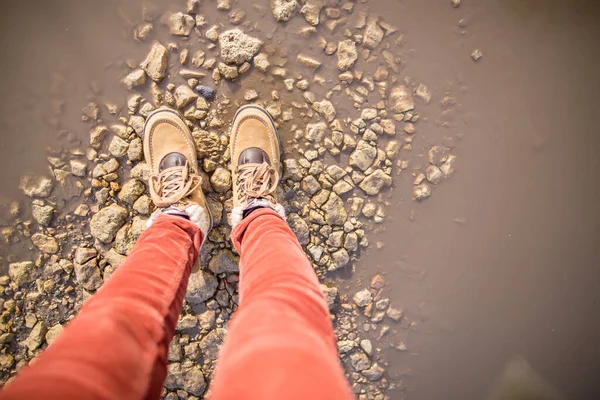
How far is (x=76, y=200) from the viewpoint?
1.37 metres

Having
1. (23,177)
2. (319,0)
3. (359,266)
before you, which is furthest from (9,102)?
(359,266)

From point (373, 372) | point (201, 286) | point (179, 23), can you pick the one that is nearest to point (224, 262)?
point (201, 286)

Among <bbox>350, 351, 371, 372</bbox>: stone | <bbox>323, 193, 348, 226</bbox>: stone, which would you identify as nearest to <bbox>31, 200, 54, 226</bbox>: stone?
<bbox>323, 193, 348, 226</bbox>: stone

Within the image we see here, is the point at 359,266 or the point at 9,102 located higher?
the point at 9,102

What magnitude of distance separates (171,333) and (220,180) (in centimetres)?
67

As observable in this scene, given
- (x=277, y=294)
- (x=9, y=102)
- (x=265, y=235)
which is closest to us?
(x=277, y=294)

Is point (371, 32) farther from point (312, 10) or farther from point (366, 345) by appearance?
point (366, 345)

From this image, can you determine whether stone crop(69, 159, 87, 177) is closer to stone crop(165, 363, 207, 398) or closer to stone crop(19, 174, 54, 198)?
stone crop(19, 174, 54, 198)

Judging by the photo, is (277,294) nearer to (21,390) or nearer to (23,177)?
(21,390)

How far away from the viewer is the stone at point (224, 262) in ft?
4.61

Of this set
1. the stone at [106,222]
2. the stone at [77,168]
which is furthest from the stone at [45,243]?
the stone at [77,168]

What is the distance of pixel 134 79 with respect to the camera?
1.34 metres

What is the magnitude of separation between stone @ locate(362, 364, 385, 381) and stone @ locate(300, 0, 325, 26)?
1.53 metres

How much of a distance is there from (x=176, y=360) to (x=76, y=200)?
80cm
